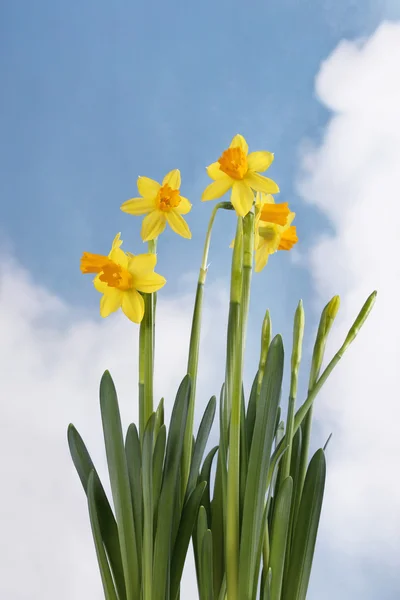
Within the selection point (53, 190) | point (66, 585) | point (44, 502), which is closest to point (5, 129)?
point (53, 190)

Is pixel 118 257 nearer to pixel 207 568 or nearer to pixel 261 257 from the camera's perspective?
pixel 261 257

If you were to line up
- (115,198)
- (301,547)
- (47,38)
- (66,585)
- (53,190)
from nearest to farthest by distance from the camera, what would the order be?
(301,547) → (66,585) → (115,198) → (53,190) → (47,38)

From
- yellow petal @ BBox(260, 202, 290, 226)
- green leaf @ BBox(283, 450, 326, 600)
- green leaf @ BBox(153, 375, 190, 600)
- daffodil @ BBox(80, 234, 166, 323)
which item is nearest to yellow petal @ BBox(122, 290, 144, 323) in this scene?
daffodil @ BBox(80, 234, 166, 323)

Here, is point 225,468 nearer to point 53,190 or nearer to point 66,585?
point 66,585

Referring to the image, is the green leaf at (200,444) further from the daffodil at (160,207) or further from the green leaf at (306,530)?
the daffodil at (160,207)

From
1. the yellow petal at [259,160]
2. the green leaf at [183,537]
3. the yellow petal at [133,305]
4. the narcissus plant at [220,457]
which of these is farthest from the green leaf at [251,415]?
the yellow petal at [259,160]
